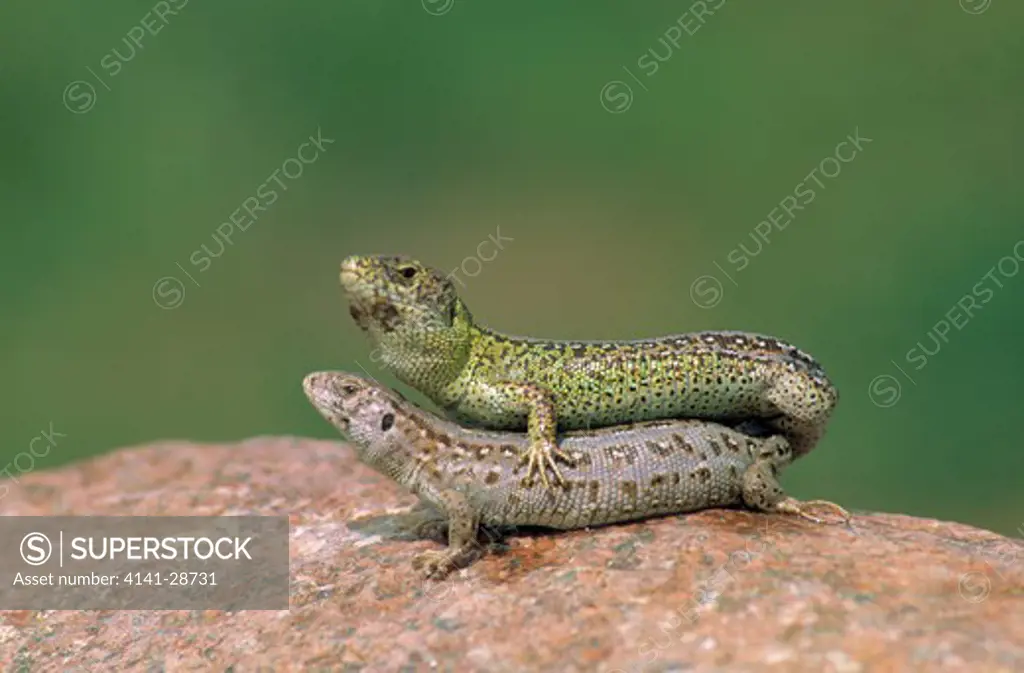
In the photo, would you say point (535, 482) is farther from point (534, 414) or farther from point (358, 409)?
point (358, 409)

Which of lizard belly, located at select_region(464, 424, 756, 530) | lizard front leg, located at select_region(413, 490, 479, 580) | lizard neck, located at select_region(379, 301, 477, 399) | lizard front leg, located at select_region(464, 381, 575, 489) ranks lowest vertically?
lizard front leg, located at select_region(413, 490, 479, 580)

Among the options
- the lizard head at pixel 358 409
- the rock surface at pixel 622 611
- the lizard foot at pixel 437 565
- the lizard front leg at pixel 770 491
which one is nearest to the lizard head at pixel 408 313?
the lizard head at pixel 358 409

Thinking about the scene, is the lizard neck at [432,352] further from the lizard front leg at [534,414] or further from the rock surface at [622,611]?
the rock surface at [622,611]

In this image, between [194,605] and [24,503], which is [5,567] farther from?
[194,605]

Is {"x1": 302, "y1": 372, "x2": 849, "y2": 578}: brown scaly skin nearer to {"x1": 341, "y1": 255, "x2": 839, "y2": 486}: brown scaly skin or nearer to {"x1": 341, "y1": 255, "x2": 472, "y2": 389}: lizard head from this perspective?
{"x1": 341, "y1": 255, "x2": 839, "y2": 486}: brown scaly skin

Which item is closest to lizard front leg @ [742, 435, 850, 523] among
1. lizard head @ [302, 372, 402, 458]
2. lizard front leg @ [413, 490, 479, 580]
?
lizard front leg @ [413, 490, 479, 580]

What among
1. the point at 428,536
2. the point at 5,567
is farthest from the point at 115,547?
the point at 428,536
